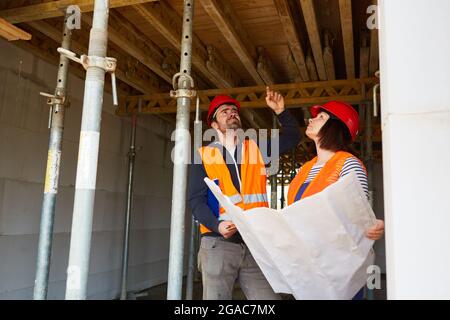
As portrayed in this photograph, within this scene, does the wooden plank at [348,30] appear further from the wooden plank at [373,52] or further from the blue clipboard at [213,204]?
the blue clipboard at [213,204]

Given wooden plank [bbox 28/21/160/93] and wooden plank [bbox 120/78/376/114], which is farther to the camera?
wooden plank [bbox 120/78/376/114]

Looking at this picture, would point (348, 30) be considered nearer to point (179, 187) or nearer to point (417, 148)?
point (179, 187)

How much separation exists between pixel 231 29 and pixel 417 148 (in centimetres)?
340

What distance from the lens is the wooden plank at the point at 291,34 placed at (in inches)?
160

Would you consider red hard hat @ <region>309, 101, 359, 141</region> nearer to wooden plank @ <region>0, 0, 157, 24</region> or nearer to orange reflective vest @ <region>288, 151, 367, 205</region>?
orange reflective vest @ <region>288, 151, 367, 205</region>

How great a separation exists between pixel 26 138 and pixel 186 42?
3311 mm

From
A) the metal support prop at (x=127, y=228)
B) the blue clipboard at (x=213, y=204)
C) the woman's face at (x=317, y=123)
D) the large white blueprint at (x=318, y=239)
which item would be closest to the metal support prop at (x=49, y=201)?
the blue clipboard at (x=213, y=204)

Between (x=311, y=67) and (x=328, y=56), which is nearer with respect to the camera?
(x=328, y=56)

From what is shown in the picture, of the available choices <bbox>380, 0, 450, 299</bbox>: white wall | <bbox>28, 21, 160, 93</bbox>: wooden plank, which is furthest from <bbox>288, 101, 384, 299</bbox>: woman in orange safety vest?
<bbox>28, 21, 160, 93</bbox>: wooden plank

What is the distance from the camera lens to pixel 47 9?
3570 mm

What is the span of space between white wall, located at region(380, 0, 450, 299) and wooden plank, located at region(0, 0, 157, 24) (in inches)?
98.4

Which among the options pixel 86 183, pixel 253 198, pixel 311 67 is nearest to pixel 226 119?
pixel 253 198

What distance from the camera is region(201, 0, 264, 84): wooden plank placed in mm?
4008

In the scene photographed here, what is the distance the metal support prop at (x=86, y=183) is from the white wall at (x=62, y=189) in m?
3.30
